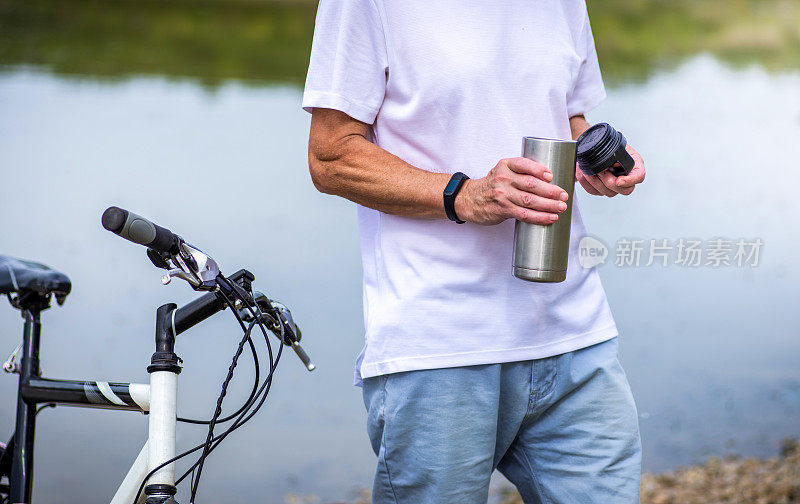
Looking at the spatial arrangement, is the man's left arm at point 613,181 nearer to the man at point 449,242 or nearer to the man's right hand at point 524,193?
the man at point 449,242

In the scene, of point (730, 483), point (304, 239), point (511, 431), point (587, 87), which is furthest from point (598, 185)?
point (304, 239)

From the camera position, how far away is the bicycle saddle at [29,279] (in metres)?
1.71

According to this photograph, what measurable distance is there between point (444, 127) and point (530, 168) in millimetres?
225

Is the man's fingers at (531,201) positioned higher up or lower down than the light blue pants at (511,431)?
higher up

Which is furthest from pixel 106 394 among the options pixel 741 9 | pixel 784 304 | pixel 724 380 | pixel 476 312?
pixel 741 9

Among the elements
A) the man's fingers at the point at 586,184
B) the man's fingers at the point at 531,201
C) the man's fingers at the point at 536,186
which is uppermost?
the man's fingers at the point at 586,184

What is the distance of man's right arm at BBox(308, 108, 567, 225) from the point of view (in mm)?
1261

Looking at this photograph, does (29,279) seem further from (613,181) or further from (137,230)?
(613,181)

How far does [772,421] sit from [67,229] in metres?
3.76

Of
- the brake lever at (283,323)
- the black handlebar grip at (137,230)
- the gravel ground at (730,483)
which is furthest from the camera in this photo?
the gravel ground at (730,483)

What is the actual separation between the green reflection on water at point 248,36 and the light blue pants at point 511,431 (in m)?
4.01

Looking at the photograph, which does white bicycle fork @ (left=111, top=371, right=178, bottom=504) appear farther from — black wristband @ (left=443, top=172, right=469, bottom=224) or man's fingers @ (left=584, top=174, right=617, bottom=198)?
man's fingers @ (left=584, top=174, right=617, bottom=198)

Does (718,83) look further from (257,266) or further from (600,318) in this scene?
(600,318)

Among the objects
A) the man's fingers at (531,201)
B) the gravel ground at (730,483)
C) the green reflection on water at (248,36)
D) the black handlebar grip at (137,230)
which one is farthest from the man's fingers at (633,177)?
the green reflection on water at (248,36)
